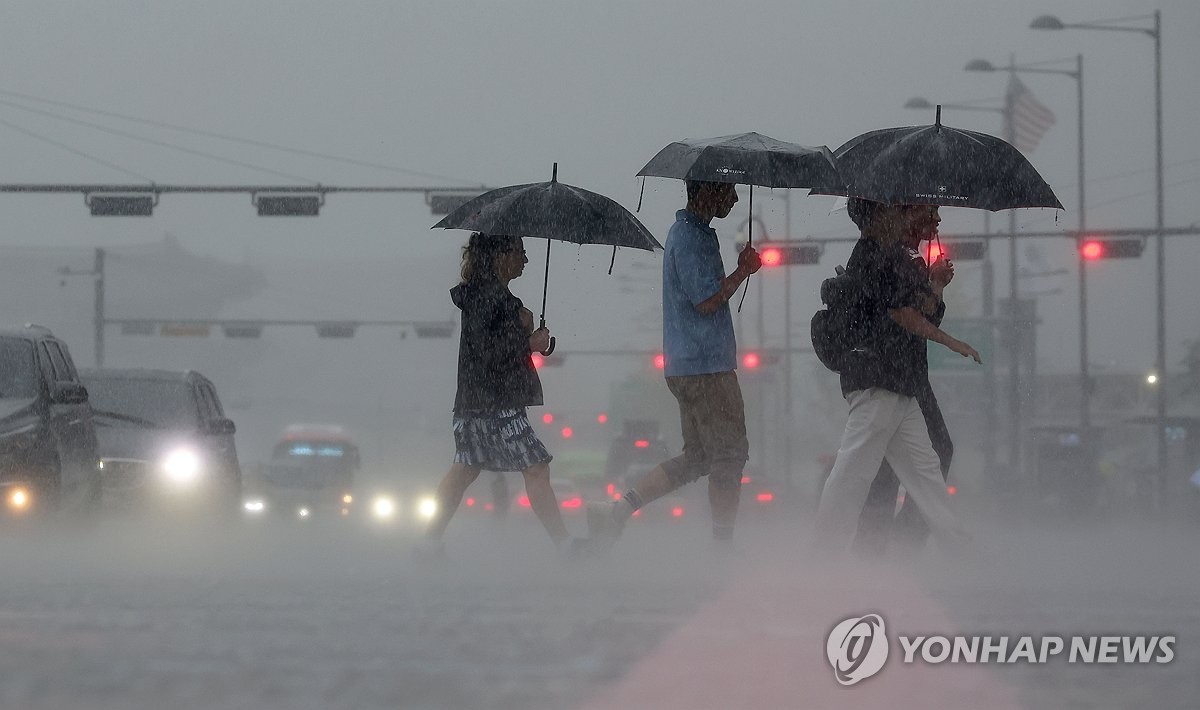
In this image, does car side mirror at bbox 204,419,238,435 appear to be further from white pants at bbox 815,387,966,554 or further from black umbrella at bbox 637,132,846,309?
white pants at bbox 815,387,966,554

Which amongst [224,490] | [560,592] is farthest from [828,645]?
[224,490]

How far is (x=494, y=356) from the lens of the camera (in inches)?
364

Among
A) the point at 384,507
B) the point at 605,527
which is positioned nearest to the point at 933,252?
the point at 605,527

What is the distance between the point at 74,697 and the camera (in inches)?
182

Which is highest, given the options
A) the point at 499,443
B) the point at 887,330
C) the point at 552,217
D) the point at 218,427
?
the point at 552,217

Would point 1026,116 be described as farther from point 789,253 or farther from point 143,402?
point 143,402

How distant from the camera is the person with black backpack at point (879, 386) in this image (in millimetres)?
8719

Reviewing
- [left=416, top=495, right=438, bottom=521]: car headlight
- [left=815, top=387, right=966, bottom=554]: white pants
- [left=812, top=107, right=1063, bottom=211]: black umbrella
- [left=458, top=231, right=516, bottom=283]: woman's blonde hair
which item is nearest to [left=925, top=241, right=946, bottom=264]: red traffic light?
[left=812, top=107, right=1063, bottom=211]: black umbrella

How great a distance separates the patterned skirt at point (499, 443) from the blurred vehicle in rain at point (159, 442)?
21.7ft

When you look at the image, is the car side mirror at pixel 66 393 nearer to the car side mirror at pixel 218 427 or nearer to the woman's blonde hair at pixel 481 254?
the woman's blonde hair at pixel 481 254

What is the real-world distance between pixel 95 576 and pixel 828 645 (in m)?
3.66

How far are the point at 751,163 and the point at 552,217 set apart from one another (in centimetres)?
105

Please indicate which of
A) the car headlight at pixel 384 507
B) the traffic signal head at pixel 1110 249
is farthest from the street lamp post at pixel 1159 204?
the car headlight at pixel 384 507

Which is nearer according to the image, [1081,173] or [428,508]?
[428,508]
